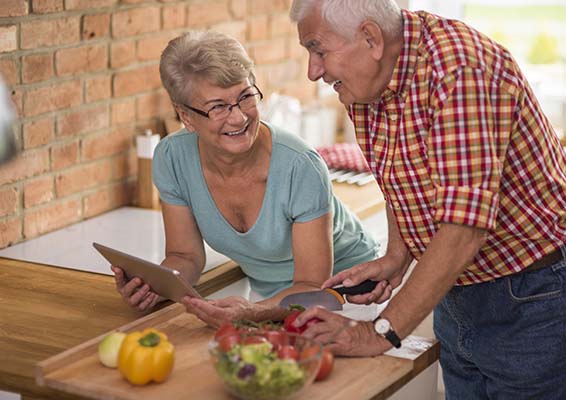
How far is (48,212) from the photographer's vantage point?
303 centimetres

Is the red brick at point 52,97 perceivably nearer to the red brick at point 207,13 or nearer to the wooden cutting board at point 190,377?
the red brick at point 207,13

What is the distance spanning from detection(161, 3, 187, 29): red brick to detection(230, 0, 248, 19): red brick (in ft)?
1.01

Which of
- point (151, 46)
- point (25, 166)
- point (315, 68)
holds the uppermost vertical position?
point (315, 68)

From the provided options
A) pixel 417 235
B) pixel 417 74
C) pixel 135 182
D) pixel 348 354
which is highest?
pixel 417 74

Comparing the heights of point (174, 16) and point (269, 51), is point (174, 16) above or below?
above

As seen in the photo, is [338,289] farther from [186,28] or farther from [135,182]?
[186,28]

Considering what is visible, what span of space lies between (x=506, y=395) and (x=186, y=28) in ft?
5.97

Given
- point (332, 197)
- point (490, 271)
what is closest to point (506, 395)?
point (490, 271)

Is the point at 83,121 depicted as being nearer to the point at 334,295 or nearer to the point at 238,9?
the point at 238,9

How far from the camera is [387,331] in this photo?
75.2 inches

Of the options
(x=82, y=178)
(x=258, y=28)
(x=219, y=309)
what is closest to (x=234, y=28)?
(x=258, y=28)

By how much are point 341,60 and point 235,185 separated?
704 millimetres

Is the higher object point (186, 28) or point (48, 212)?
point (186, 28)

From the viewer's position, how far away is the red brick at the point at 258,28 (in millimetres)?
3898
